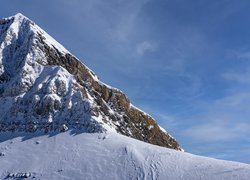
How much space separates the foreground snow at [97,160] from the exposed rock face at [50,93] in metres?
2.19

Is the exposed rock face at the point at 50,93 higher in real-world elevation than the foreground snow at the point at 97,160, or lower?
higher

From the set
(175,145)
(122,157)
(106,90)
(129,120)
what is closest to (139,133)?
(129,120)

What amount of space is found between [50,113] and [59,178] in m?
11.6

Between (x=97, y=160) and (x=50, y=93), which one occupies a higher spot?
(x=50, y=93)

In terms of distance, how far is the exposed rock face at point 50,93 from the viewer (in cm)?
5562

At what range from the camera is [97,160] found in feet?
161

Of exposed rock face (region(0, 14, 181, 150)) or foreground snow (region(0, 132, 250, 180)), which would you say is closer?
foreground snow (region(0, 132, 250, 180))

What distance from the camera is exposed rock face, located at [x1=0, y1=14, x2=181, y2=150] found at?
182ft

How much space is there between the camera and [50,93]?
57.6m

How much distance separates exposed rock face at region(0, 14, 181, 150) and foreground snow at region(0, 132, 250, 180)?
86.4 inches

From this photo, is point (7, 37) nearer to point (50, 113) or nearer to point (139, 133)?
point (50, 113)

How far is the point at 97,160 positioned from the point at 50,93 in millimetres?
13180

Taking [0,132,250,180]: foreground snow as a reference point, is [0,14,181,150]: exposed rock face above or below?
above

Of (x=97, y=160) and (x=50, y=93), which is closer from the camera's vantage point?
(x=97, y=160)
